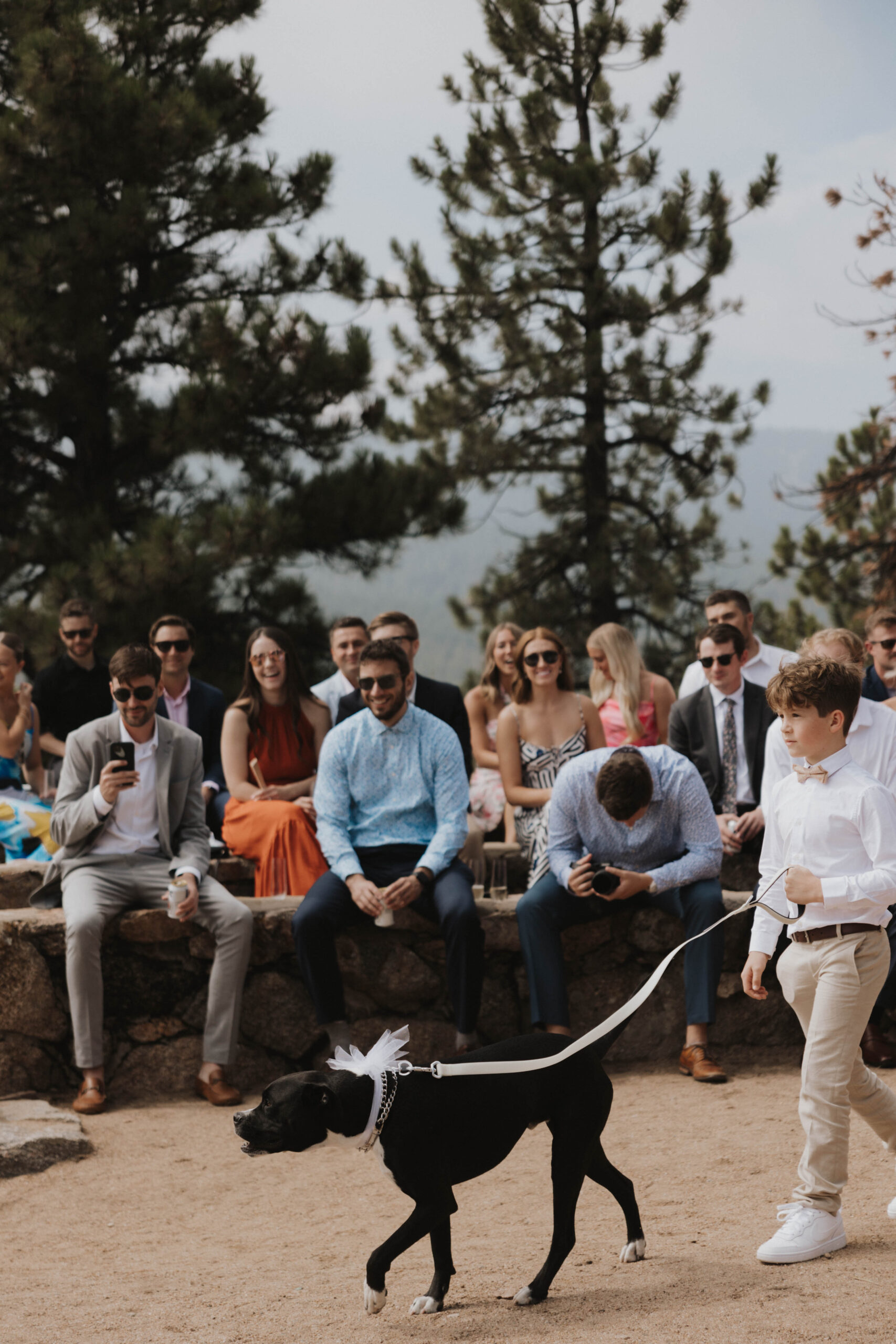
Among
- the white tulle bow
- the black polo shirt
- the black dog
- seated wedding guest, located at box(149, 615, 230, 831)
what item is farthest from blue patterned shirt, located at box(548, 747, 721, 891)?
the black polo shirt

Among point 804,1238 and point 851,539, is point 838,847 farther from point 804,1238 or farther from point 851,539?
point 851,539

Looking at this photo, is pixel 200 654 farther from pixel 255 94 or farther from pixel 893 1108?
pixel 893 1108

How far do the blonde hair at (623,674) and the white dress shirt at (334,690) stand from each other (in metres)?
1.27

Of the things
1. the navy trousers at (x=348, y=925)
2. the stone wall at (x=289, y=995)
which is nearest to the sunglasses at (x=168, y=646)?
the stone wall at (x=289, y=995)

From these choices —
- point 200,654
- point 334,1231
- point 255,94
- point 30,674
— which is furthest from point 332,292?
point 334,1231

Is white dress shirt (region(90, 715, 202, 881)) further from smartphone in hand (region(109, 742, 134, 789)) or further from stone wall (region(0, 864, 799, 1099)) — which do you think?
stone wall (region(0, 864, 799, 1099))

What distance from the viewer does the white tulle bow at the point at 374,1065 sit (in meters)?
2.57

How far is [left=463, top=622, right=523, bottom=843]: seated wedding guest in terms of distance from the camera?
6777mm

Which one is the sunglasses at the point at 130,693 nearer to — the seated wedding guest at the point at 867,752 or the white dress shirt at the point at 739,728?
the seated wedding guest at the point at 867,752

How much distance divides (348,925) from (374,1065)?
217 cm

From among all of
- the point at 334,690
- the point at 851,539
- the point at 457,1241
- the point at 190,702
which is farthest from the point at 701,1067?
the point at 851,539

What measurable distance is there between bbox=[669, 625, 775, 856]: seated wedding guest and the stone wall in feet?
2.08

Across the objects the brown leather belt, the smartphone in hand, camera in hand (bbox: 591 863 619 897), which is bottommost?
camera in hand (bbox: 591 863 619 897)

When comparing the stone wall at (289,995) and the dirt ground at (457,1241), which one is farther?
the stone wall at (289,995)
